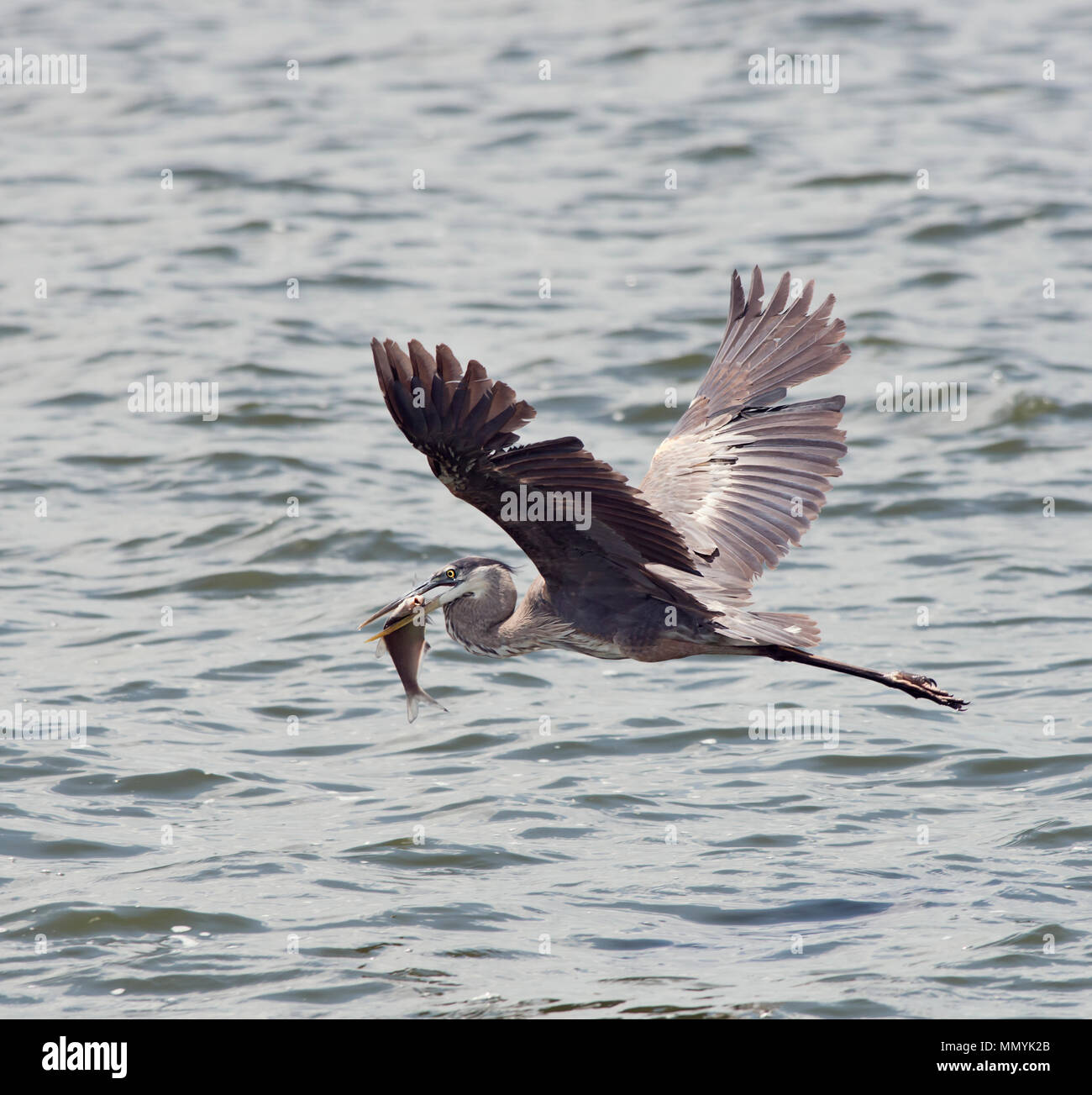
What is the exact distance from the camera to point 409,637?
7.85m

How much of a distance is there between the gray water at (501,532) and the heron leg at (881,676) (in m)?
0.68

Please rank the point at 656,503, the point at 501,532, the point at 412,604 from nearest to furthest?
the point at 412,604
the point at 656,503
the point at 501,532

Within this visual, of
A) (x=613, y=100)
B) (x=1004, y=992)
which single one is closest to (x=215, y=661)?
(x=1004, y=992)

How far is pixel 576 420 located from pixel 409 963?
23.7 feet

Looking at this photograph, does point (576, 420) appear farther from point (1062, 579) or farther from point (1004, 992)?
point (1004, 992)

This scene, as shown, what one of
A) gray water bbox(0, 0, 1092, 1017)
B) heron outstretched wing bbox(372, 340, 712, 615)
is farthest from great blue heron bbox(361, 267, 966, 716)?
gray water bbox(0, 0, 1092, 1017)

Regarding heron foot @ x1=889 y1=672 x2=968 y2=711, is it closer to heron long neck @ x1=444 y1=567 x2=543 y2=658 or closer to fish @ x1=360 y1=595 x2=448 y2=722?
heron long neck @ x1=444 y1=567 x2=543 y2=658

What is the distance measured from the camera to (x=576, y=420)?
1377 cm

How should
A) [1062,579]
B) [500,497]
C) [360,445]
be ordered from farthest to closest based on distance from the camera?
[360,445] → [1062,579] → [500,497]

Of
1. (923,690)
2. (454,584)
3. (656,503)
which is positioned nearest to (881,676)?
(923,690)

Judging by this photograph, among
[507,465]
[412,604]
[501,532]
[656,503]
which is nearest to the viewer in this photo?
[507,465]

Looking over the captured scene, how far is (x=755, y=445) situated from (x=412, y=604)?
6.49 feet

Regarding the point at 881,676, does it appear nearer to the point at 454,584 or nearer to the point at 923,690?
the point at 923,690

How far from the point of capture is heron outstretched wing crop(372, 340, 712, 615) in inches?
244
